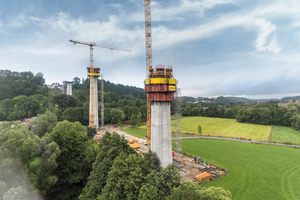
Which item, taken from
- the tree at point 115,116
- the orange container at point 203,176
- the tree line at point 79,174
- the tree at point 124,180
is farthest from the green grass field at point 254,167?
the tree at point 115,116

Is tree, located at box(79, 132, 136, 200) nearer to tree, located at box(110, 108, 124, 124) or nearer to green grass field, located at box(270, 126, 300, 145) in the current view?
green grass field, located at box(270, 126, 300, 145)

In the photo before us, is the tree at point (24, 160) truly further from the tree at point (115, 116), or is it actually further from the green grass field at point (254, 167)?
the tree at point (115, 116)

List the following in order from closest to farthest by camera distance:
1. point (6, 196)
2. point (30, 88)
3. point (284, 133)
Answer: point (6, 196), point (284, 133), point (30, 88)

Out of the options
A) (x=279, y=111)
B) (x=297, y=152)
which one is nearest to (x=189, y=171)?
(x=297, y=152)

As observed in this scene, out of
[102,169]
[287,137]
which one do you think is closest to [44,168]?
[102,169]

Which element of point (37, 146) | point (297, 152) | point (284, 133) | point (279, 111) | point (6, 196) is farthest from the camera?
point (279, 111)

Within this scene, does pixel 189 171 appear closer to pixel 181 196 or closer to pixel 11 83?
pixel 181 196
